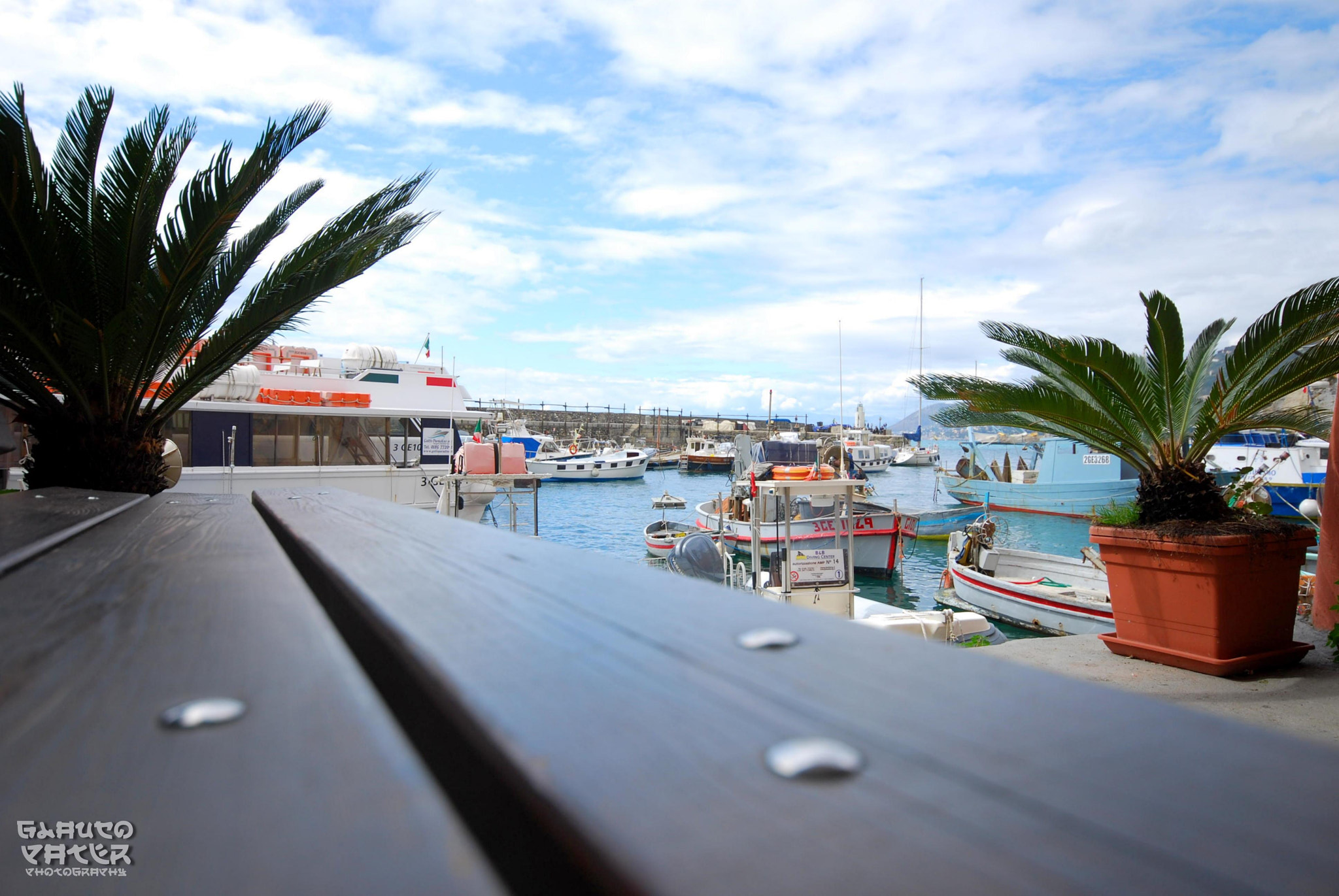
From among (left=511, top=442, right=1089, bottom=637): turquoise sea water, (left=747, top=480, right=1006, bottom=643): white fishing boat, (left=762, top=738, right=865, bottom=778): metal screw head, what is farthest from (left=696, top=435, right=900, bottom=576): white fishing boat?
(left=762, top=738, right=865, bottom=778): metal screw head

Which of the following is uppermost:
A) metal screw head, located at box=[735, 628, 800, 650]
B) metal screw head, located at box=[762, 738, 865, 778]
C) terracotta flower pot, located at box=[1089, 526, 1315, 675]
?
metal screw head, located at box=[735, 628, 800, 650]

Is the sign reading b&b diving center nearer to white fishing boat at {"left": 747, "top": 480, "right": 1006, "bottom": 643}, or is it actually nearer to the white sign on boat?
the white sign on boat

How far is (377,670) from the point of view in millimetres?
643

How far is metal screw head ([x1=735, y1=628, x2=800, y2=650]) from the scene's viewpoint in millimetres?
452

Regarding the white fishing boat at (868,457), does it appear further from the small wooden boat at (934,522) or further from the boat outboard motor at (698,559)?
the boat outboard motor at (698,559)

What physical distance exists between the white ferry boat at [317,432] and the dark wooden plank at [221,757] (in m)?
13.5

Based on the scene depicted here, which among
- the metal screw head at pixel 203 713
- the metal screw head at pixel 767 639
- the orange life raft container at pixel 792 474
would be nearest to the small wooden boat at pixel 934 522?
the orange life raft container at pixel 792 474

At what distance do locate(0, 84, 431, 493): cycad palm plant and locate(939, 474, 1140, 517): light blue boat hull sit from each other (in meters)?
23.2

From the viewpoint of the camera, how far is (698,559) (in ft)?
44.6

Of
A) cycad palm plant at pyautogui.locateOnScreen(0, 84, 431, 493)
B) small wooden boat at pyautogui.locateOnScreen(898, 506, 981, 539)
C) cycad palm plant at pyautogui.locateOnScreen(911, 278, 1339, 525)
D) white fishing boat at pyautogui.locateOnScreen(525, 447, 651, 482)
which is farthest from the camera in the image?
white fishing boat at pyautogui.locateOnScreen(525, 447, 651, 482)

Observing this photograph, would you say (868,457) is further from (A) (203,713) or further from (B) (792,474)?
(A) (203,713)

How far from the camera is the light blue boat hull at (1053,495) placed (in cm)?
2617

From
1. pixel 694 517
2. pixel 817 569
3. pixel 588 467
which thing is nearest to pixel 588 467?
pixel 588 467

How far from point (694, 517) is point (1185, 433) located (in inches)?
927
